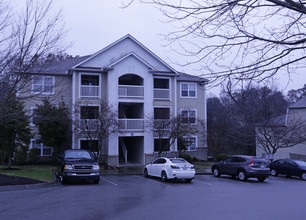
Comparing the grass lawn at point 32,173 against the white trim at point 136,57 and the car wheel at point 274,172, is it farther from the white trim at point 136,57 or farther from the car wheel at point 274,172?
the car wheel at point 274,172

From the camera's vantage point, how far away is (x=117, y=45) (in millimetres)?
29203

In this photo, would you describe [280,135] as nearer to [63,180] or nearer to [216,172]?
[216,172]

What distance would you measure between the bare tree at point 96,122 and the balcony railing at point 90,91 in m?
2.41

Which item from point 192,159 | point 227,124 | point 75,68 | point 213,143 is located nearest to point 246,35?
point 75,68

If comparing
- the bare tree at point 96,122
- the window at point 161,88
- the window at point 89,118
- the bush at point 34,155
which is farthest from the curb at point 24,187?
the window at point 161,88

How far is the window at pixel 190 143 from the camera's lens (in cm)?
2919

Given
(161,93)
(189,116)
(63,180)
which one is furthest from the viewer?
(189,116)

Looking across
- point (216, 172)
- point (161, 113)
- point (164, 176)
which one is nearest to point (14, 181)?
point (164, 176)

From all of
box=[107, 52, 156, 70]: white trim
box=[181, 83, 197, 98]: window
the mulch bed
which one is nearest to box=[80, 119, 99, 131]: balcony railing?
box=[107, 52, 156, 70]: white trim

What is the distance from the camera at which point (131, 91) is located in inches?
1089

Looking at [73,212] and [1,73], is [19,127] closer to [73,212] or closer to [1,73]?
[1,73]

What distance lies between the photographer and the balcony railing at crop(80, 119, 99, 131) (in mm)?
22984

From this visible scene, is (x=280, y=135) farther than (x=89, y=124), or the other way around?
(x=280, y=135)

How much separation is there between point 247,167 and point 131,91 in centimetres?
1285
